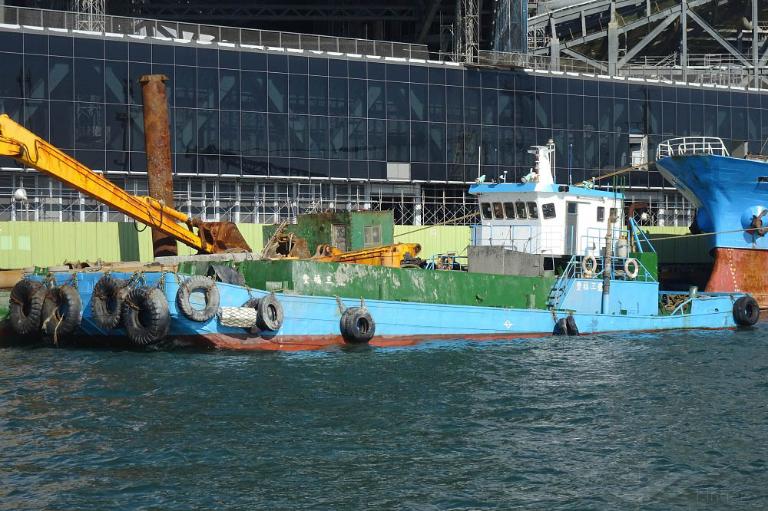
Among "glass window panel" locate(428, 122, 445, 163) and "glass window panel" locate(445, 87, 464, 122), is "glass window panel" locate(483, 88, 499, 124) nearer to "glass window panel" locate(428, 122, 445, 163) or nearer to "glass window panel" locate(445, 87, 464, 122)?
"glass window panel" locate(445, 87, 464, 122)

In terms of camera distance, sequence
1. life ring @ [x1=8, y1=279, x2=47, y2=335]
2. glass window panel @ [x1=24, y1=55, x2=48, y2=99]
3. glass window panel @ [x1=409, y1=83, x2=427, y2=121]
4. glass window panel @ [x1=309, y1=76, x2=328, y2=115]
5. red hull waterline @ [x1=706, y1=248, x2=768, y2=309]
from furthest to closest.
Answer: glass window panel @ [x1=409, y1=83, x2=427, y2=121]
glass window panel @ [x1=309, y1=76, x2=328, y2=115]
glass window panel @ [x1=24, y1=55, x2=48, y2=99]
red hull waterline @ [x1=706, y1=248, x2=768, y2=309]
life ring @ [x1=8, y1=279, x2=47, y2=335]

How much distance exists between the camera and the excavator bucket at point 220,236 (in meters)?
31.1

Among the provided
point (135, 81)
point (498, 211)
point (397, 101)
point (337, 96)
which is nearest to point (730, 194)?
point (498, 211)

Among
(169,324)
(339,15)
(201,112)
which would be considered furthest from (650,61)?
(169,324)

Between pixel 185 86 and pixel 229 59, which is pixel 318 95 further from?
pixel 185 86

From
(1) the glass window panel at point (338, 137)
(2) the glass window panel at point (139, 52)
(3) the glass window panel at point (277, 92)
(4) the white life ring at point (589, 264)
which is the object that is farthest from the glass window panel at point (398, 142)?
(4) the white life ring at point (589, 264)

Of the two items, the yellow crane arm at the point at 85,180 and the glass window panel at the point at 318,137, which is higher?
the glass window panel at the point at 318,137

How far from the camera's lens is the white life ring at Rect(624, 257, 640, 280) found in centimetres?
3216

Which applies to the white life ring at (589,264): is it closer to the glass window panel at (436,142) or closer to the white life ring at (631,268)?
the white life ring at (631,268)

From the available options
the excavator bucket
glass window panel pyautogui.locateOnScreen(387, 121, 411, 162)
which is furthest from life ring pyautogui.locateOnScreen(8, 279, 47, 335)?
glass window panel pyautogui.locateOnScreen(387, 121, 411, 162)

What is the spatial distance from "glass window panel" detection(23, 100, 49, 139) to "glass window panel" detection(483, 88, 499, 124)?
2135cm

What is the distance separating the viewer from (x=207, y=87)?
45.7m

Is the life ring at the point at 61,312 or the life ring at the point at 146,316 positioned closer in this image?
the life ring at the point at 146,316

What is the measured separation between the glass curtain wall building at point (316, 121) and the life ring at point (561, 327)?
1992cm
